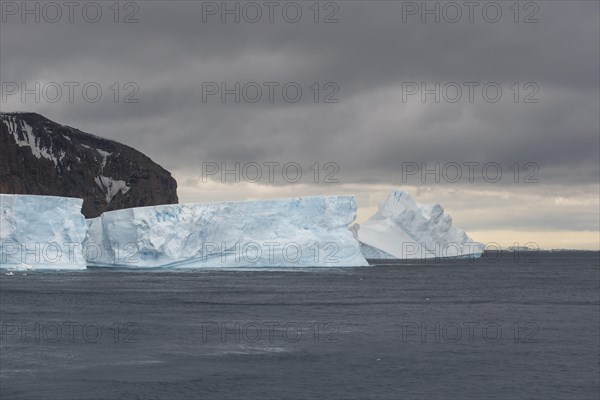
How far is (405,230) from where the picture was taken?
97.1 meters

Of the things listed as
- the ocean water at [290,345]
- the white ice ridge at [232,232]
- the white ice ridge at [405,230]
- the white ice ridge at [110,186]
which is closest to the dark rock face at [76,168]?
the white ice ridge at [110,186]

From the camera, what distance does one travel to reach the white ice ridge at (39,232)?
57.7 metres

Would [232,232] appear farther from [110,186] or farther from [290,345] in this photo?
[110,186]

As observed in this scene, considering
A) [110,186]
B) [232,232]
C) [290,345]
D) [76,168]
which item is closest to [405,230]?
[232,232]

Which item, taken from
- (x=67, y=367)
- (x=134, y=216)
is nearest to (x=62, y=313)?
(x=67, y=367)

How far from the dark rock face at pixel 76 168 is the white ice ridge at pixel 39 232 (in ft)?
164

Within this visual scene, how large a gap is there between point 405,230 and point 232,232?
131ft

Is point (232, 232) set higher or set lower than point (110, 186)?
lower

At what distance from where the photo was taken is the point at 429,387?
63.5 ft

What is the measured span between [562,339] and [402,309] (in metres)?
10.6

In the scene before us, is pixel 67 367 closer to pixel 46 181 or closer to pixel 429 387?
pixel 429 387

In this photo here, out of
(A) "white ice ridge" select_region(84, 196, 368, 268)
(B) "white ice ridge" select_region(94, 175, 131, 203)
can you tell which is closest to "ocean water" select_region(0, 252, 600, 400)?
(A) "white ice ridge" select_region(84, 196, 368, 268)

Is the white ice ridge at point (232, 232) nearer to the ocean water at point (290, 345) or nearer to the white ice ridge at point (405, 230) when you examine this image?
the ocean water at point (290, 345)

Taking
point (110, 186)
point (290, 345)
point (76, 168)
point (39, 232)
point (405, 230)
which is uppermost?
point (76, 168)
